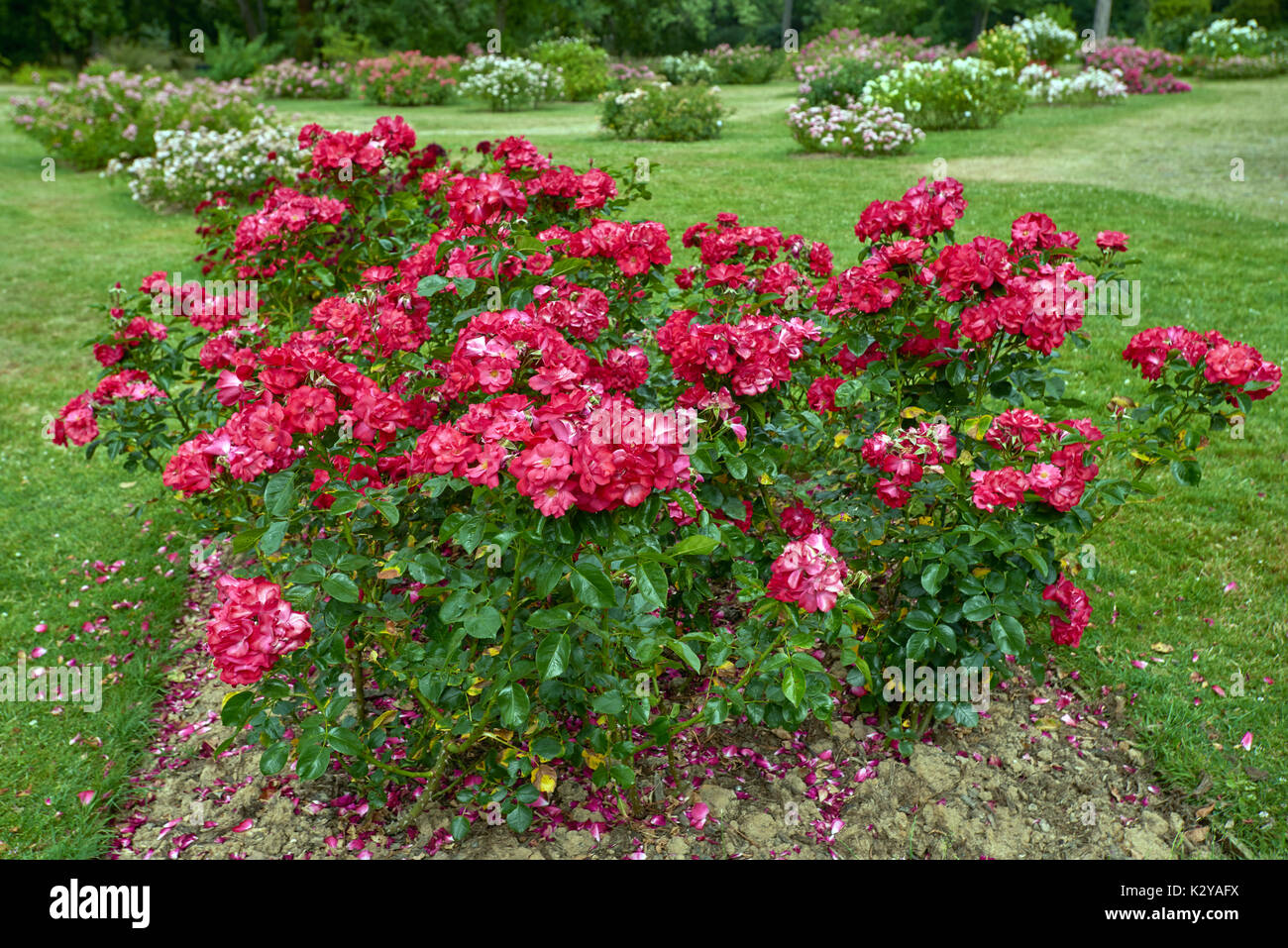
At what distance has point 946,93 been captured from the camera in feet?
45.3

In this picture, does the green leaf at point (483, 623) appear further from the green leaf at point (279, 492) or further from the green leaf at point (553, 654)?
the green leaf at point (279, 492)

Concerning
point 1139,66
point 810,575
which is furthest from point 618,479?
point 1139,66

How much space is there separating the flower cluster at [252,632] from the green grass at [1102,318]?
3.90 ft

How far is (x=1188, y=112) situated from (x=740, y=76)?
41.3 feet

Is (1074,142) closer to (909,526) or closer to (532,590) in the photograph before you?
(909,526)

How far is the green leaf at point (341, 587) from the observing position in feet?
6.72

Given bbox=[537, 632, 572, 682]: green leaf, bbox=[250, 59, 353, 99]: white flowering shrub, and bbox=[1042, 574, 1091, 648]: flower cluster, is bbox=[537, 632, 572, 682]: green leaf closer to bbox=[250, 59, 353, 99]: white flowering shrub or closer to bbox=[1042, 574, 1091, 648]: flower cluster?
bbox=[1042, 574, 1091, 648]: flower cluster

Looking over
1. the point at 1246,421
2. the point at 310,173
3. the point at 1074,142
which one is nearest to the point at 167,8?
the point at 1074,142

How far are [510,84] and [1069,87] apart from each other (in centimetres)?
1050

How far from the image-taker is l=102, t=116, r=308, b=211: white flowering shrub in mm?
9930

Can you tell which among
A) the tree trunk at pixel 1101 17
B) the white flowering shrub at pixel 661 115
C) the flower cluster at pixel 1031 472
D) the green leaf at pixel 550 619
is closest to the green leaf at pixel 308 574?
the green leaf at pixel 550 619

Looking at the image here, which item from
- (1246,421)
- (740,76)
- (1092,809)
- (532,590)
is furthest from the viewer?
(740,76)

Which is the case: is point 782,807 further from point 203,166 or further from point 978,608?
point 203,166

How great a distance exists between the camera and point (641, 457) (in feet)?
5.65
